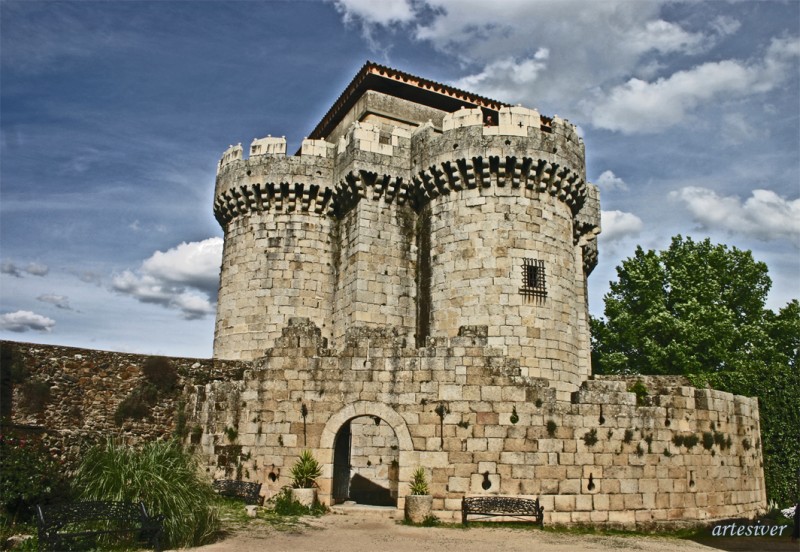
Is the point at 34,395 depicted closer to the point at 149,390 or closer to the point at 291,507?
the point at 149,390

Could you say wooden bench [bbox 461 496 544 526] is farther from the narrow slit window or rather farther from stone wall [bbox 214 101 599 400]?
the narrow slit window

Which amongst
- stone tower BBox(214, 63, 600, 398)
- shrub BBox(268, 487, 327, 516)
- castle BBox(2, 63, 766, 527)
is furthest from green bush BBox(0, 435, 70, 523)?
stone tower BBox(214, 63, 600, 398)

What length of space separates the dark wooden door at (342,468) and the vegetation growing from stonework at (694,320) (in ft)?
45.3

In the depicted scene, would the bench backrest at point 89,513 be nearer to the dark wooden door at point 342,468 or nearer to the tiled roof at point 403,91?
the dark wooden door at point 342,468

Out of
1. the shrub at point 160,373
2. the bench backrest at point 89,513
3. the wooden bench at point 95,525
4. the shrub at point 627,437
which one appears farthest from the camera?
the shrub at point 160,373

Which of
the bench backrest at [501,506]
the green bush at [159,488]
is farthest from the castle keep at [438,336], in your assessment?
the green bush at [159,488]

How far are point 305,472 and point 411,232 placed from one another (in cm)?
889

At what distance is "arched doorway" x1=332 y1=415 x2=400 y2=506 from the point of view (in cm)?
1717

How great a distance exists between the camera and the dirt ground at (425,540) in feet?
35.4

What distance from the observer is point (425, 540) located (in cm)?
1154

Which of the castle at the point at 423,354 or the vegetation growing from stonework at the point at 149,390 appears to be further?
the vegetation growing from stonework at the point at 149,390

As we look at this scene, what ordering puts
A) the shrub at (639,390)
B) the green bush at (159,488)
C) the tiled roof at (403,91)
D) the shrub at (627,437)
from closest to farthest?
the green bush at (159,488) → the shrub at (627,437) → the shrub at (639,390) → the tiled roof at (403,91)

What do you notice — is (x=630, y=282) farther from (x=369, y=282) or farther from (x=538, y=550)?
(x=538, y=550)

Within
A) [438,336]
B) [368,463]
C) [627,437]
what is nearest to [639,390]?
[627,437]
